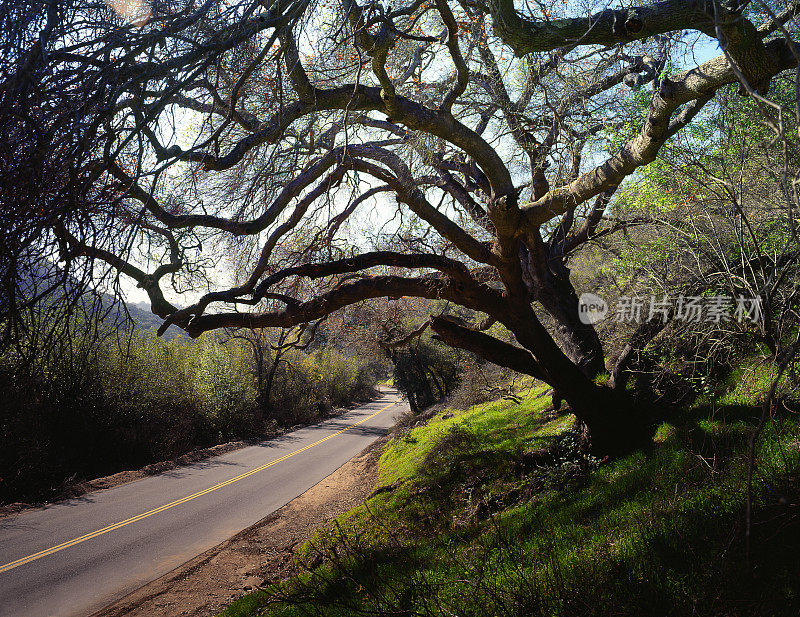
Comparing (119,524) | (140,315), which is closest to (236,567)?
(119,524)

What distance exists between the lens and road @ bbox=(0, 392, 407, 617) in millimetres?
8695

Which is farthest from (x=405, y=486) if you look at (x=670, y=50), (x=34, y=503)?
(x=34, y=503)

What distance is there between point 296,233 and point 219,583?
23.1ft

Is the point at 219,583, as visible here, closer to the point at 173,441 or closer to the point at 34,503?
the point at 34,503

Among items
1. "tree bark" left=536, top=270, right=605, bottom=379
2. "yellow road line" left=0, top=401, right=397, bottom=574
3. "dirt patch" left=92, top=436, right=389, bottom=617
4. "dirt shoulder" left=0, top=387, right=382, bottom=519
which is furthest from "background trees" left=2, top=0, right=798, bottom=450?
"dirt shoulder" left=0, top=387, right=382, bottom=519

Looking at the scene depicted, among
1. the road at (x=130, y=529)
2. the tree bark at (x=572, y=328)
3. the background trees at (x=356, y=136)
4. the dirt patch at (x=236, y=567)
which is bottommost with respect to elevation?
the dirt patch at (x=236, y=567)

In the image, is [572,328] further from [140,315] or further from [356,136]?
[140,315]

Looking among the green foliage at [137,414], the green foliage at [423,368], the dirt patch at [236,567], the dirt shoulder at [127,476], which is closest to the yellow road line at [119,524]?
the green foliage at [137,414]

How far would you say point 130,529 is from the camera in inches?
467

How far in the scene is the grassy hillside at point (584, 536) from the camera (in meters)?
3.84

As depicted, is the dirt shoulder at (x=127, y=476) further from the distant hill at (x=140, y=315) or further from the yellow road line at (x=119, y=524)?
the distant hill at (x=140, y=315)

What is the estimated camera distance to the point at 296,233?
9469 millimetres

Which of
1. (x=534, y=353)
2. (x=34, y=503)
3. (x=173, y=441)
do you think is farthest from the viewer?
(x=173, y=441)

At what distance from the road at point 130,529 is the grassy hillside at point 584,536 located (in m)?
3.45
